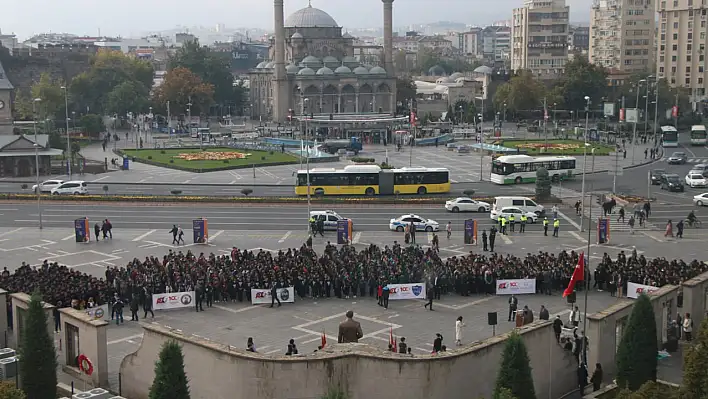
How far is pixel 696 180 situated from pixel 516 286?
31.0 meters

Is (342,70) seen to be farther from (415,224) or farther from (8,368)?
(8,368)

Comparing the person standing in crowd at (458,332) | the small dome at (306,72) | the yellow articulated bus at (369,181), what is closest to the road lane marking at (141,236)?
Result: the yellow articulated bus at (369,181)

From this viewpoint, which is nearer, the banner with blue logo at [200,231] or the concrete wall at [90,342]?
the concrete wall at [90,342]

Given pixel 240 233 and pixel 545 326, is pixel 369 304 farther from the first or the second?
pixel 240 233

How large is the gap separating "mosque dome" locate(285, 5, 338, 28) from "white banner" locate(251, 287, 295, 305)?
4180 inches

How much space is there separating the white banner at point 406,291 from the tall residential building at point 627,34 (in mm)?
106352

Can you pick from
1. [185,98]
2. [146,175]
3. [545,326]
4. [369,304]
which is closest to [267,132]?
[185,98]

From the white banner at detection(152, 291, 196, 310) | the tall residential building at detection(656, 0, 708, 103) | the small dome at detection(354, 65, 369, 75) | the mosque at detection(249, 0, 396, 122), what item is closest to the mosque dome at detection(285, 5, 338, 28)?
the mosque at detection(249, 0, 396, 122)

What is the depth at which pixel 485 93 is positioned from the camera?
126625mm

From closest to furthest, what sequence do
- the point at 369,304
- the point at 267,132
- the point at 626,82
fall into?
the point at 369,304
the point at 267,132
the point at 626,82

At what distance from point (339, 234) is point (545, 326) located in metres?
17.9

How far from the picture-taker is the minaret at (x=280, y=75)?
11025cm

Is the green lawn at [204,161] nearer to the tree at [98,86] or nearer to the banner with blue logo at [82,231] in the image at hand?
the banner with blue logo at [82,231]

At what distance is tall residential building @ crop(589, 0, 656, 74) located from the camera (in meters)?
130
